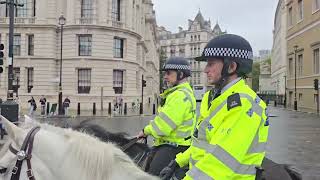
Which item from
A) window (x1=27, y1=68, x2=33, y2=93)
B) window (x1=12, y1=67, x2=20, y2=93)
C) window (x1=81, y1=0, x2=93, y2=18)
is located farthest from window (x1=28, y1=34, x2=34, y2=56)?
window (x1=81, y1=0, x2=93, y2=18)

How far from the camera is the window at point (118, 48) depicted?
166 ft

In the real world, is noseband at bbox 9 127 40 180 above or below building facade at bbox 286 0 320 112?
below

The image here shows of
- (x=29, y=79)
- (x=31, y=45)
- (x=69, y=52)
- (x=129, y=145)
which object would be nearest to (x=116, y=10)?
(x=69, y=52)

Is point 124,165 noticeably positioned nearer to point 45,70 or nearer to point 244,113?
point 244,113

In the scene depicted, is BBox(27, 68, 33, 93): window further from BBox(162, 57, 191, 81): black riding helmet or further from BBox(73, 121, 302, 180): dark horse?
BBox(162, 57, 191, 81): black riding helmet

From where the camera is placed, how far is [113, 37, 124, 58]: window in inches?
1992

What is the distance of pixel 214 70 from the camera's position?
8.93 ft

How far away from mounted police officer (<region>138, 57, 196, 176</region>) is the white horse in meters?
1.88

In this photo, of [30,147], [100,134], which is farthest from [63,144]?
[100,134]

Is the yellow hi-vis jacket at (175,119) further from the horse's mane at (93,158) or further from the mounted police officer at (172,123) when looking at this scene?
the horse's mane at (93,158)

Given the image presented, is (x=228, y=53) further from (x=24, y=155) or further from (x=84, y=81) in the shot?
(x=84, y=81)

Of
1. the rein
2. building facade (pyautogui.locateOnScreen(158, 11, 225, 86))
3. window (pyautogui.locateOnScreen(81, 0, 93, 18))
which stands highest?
building facade (pyautogui.locateOnScreen(158, 11, 225, 86))

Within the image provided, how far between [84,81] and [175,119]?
44.4 m

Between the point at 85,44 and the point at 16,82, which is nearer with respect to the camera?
the point at 16,82
